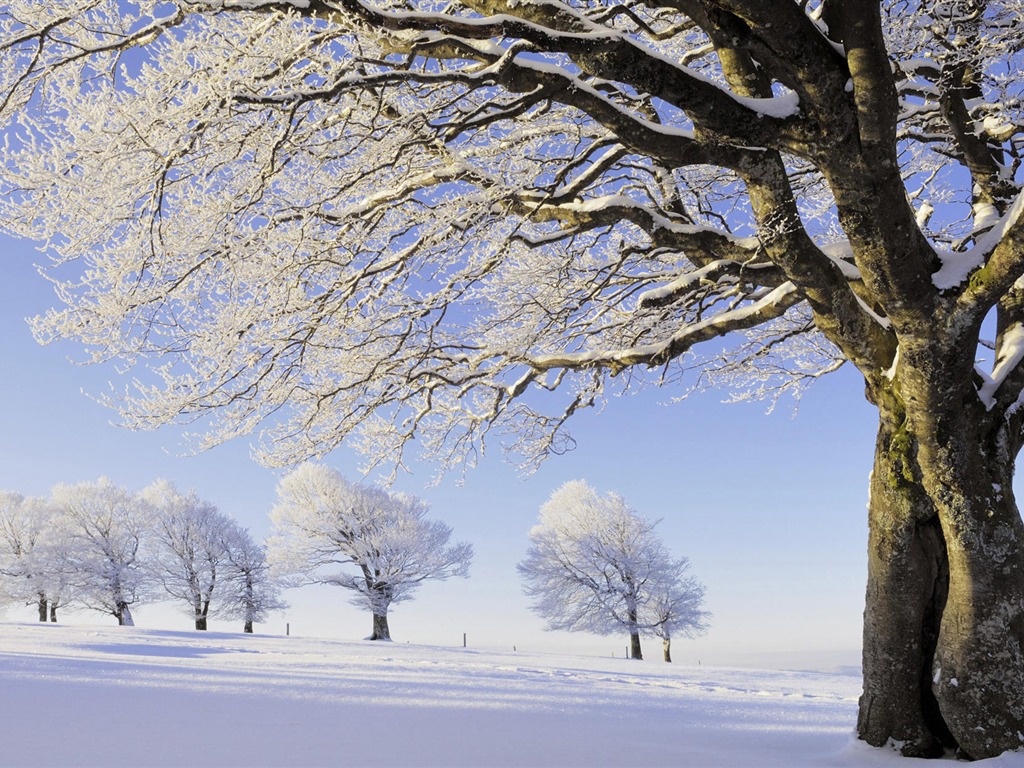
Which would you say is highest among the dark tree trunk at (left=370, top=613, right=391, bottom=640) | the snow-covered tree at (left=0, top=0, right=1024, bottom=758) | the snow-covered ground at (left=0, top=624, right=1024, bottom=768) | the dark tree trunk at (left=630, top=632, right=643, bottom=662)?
the snow-covered tree at (left=0, top=0, right=1024, bottom=758)

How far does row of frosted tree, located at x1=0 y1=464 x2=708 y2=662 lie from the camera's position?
2944 centimetres

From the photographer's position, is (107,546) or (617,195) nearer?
(617,195)

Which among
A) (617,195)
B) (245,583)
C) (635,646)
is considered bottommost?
(635,646)

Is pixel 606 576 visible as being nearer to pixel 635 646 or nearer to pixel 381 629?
pixel 635 646

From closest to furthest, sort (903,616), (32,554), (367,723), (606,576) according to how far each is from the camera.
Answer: (367,723) < (903,616) < (606,576) < (32,554)

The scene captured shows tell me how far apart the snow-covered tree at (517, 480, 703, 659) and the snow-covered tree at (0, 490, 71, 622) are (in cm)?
2202

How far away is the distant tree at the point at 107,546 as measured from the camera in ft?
108

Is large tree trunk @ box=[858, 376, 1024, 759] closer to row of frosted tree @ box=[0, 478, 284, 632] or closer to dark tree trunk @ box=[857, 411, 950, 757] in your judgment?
dark tree trunk @ box=[857, 411, 950, 757]

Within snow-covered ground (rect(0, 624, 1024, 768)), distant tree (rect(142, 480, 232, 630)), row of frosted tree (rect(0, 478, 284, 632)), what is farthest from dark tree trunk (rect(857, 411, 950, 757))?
distant tree (rect(142, 480, 232, 630))

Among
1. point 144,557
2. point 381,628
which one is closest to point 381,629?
point 381,628

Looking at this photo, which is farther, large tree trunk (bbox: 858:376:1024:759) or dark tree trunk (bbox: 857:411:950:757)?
dark tree trunk (bbox: 857:411:950:757)

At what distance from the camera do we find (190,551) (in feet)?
113

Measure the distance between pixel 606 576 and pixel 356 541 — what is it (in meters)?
10.7

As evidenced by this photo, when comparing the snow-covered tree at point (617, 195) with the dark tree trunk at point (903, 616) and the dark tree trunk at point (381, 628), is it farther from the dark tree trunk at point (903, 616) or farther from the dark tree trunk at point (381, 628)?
the dark tree trunk at point (381, 628)
